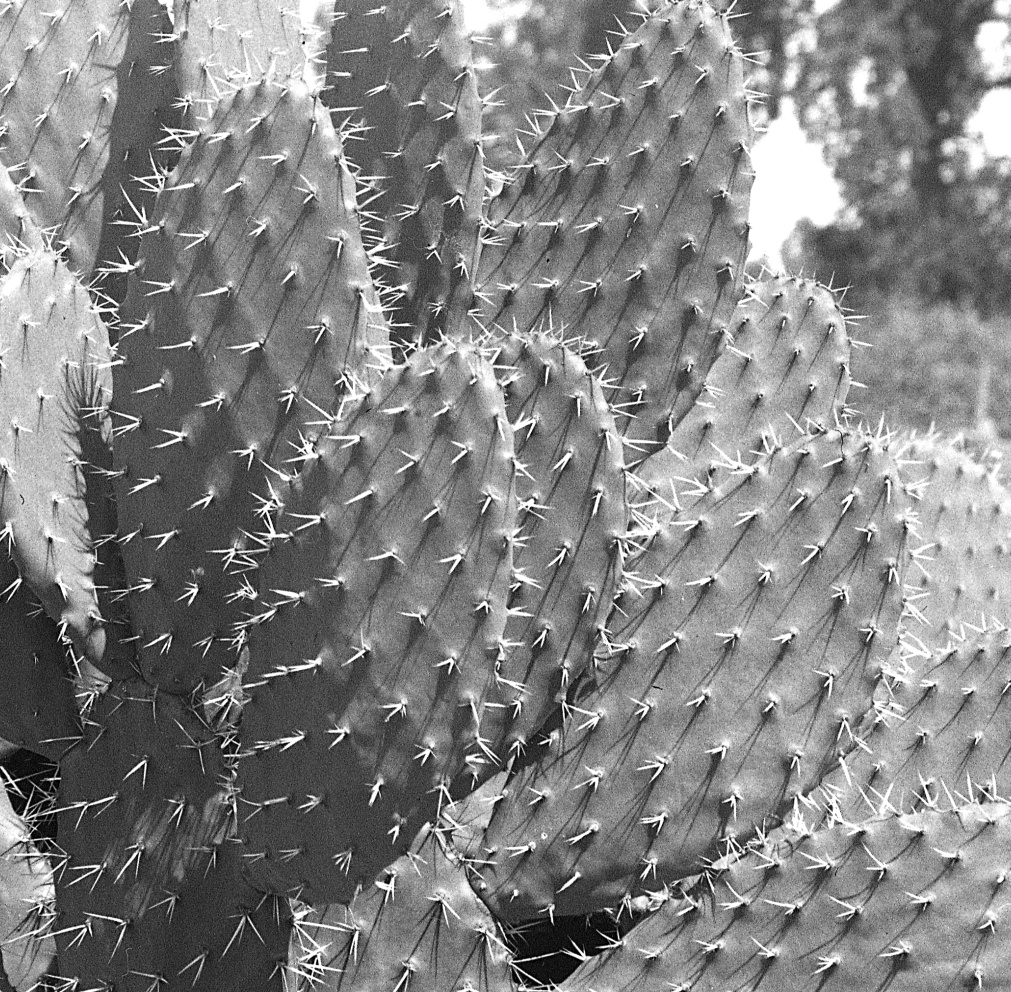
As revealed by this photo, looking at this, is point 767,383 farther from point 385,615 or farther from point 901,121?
point 901,121

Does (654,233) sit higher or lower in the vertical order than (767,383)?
higher

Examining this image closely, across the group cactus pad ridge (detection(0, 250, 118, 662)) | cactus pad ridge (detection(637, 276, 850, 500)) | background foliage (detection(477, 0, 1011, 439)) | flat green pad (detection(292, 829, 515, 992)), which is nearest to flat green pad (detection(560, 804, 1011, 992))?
flat green pad (detection(292, 829, 515, 992))

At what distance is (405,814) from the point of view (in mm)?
1561

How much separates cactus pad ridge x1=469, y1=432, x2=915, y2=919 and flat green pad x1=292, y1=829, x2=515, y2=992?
6cm

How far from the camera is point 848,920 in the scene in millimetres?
1656

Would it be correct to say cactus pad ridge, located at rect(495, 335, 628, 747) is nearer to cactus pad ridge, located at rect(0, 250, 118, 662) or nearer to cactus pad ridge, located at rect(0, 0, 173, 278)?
cactus pad ridge, located at rect(0, 250, 118, 662)

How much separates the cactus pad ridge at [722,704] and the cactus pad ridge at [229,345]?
1.61 feet

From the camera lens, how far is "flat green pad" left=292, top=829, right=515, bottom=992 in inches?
64.4

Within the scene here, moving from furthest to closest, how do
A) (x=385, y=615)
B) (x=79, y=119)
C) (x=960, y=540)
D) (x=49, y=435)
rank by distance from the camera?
(x=960, y=540) → (x=79, y=119) → (x=49, y=435) → (x=385, y=615)

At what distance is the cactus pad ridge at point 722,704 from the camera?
1.70 m

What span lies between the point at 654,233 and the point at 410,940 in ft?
3.57

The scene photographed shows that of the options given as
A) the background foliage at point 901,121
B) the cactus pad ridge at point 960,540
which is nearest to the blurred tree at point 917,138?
the background foliage at point 901,121

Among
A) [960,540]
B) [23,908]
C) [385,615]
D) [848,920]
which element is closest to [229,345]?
[385,615]

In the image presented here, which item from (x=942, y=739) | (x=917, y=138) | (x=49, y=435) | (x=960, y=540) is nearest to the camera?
(x=49, y=435)
